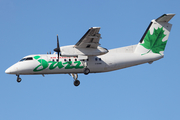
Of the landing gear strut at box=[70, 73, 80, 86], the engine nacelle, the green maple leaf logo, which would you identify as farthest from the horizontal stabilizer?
the landing gear strut at box=[70, 73, 80, 86]

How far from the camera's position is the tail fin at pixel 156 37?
84.2 ft

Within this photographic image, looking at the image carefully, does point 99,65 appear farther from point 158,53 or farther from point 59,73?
point 158,53

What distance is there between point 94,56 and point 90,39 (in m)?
2.23

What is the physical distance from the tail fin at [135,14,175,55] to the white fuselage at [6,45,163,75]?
919mm

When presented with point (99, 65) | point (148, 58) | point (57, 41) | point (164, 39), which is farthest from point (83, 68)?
point (164, 39)

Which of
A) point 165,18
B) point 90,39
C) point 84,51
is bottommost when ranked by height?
point 84,51

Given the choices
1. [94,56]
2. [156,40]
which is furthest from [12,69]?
[156,40]

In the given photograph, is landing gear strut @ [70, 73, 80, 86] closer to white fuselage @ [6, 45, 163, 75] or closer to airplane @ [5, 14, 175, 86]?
airplane @ [5, 14, 175, 86]

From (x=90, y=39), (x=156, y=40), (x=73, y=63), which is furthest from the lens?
(x=156, y=40)

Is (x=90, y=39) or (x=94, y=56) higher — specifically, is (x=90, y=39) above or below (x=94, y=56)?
above

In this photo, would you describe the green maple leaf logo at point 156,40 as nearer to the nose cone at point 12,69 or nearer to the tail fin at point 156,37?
the tail fin at point 156,37

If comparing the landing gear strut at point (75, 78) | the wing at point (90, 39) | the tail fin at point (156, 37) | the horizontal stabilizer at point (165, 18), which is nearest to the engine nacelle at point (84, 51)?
the wing at point (90, 39)

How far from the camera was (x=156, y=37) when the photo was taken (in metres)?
25.9

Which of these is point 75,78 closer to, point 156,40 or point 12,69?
point 12,69
